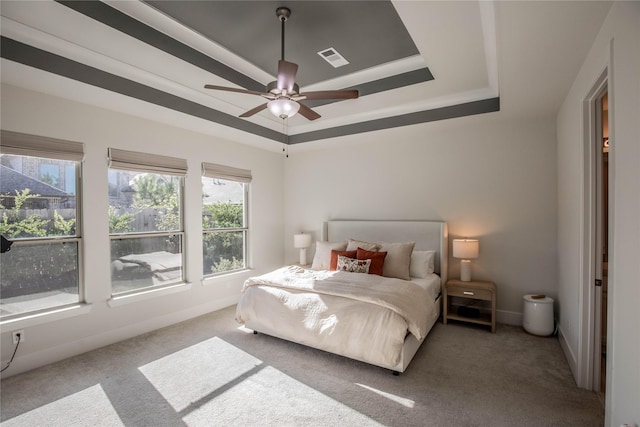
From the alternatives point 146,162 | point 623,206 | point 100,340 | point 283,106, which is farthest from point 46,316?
point 623,206

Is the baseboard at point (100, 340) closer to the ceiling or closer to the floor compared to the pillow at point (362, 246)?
closer to the floor

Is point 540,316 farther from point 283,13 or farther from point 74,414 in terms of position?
point 74,414

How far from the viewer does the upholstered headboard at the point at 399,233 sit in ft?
13.1

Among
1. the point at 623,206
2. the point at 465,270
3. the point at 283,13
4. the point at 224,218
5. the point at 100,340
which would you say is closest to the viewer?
the point at 623,206

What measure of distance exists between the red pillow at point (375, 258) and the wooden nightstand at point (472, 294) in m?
0.85

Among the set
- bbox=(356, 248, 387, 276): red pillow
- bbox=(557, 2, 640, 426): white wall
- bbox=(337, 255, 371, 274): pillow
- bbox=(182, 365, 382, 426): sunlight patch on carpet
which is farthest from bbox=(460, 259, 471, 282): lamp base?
bbox=(182, 365, 382, 426): sunlight patch on carpet

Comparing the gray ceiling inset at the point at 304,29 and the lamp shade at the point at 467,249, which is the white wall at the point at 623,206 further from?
the lamp shade at the point at 467,249

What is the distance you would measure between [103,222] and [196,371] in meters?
1.88

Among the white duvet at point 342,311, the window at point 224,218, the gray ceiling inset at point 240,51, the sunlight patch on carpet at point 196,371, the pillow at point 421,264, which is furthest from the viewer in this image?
the window at point 224,218

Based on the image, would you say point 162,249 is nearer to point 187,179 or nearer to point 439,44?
point 187,179

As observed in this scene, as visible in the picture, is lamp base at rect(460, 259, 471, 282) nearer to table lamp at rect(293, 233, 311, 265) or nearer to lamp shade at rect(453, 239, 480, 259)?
lamp shade at rect(453, 239, 480, 259)

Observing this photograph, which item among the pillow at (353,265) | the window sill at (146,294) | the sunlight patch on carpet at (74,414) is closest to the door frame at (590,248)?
the pillow at (353,265)

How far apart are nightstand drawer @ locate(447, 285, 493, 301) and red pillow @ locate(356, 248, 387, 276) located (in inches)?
33.9

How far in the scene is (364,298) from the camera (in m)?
2.76
